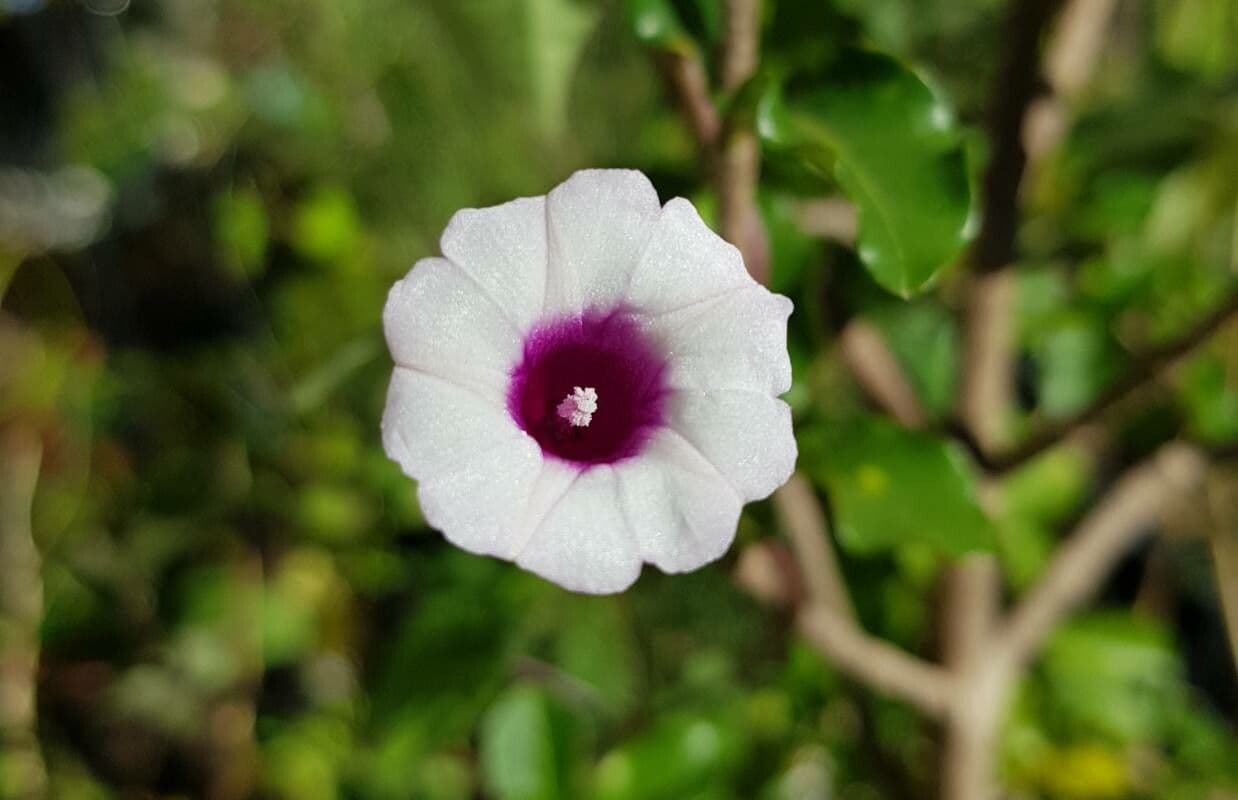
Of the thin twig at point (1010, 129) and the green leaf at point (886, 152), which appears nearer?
the green leaf at point (886, 152)

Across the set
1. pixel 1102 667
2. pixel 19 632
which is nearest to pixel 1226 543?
pixel 1102 667

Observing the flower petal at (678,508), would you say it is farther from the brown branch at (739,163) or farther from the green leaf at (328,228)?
the green leaf at (328,228)

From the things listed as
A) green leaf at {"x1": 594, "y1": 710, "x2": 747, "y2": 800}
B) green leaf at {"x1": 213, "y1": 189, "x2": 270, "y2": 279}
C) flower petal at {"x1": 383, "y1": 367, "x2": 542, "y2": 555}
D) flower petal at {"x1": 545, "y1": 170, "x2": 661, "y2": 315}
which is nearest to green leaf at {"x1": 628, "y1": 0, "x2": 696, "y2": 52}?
flower petal at {"x1": 545, "y1": 170, "x2": 661, "y2": 315}

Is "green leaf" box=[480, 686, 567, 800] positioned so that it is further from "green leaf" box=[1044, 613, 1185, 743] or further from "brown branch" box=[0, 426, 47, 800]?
"brown branch" box=[0, 426, 47, 800]

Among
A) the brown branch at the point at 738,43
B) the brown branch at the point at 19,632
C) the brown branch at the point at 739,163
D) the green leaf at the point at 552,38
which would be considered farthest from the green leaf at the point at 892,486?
the brown branch at the point at 19,632

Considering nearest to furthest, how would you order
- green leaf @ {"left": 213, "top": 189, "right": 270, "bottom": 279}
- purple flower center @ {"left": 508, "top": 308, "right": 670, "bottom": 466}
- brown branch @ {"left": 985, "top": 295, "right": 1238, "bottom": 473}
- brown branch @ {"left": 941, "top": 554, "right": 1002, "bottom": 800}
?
purple flower center @ {"left": 508, "top": 308, "right": 670, "bottom": 466}, brown branch @ {"left": 985, "top": 295, "right": 1238, "bottom": 473}, brown branch @ {"left": 941, "top": 554, "right": 1002, "bottom": 800}, green leaf @ {"left": 213, "top": 189, "right": 270, "bottom": 279}

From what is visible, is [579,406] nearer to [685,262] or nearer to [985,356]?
[685,262]
